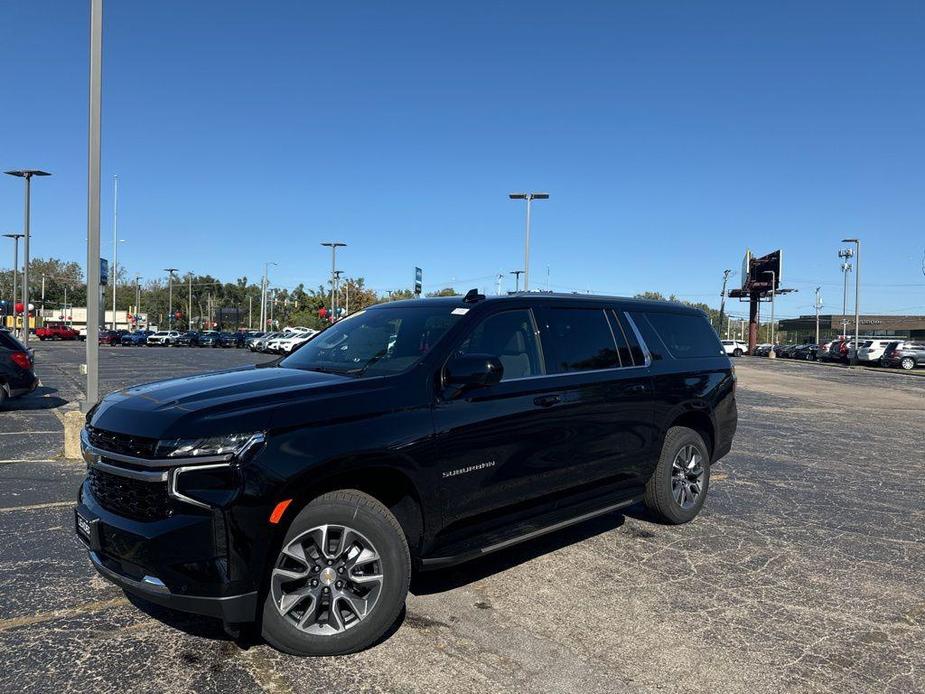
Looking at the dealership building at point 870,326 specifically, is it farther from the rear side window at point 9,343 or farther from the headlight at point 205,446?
the headlight at point 205,446

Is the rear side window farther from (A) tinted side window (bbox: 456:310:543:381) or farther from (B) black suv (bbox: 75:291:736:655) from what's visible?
(A) tinted side window (bbox: 456:310:543:381)

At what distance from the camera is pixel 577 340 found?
4.72m

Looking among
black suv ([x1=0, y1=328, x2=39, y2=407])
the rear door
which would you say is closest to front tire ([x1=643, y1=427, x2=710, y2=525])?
the rear door

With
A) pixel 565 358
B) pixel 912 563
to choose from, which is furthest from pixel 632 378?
pixel 912 563

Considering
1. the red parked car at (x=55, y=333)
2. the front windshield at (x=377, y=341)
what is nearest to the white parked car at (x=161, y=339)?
the red parked car at (x=55, y=333)

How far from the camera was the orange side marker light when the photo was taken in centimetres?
301

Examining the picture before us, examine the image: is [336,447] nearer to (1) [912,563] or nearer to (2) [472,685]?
(2) [472,685]

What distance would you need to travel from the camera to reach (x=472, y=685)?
10.1 feet

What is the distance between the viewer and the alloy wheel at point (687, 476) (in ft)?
18.1

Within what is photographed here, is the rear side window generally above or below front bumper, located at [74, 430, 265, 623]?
above

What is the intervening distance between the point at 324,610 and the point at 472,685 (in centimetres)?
78

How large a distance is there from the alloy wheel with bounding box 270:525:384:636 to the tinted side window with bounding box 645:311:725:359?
10.9 feet

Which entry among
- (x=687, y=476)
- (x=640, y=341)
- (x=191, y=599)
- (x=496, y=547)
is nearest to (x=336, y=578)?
(x=191, y=599)

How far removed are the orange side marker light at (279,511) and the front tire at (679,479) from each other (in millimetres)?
3226
